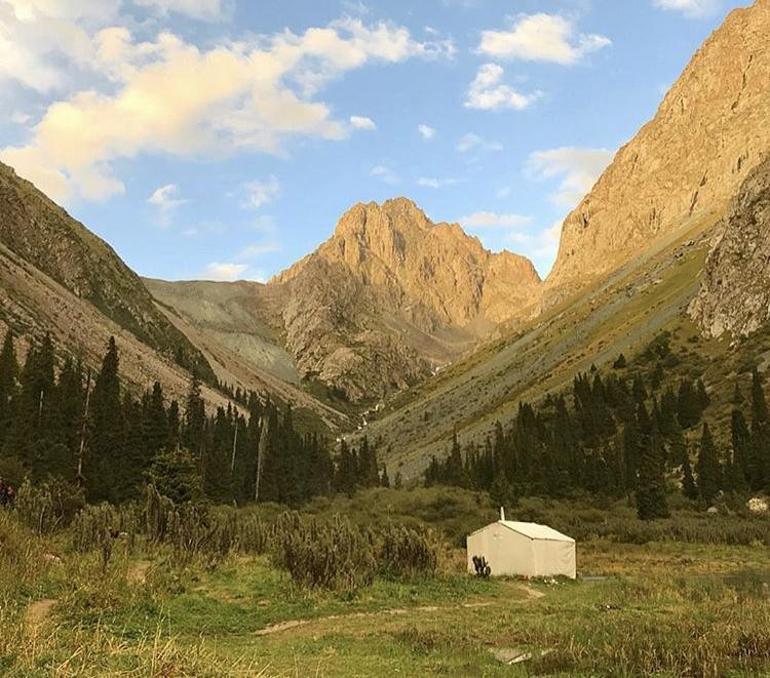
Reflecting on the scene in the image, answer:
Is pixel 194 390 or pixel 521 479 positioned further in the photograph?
pixel 194 390

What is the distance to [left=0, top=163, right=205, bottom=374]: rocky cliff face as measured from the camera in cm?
16512

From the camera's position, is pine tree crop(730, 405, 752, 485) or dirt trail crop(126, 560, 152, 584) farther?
pine tree crop(730, 405, 752, 485)

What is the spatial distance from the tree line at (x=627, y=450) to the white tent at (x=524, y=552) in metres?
24.9

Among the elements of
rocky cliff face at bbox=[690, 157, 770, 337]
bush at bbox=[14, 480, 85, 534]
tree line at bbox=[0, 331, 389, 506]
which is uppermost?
rocky cliff face at bbox=[690, 157, 770, 337]

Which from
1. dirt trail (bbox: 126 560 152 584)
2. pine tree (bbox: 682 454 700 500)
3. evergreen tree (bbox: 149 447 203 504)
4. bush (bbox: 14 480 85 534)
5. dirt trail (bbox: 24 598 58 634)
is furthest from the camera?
pine tree (bbox: 682 454 700 500)

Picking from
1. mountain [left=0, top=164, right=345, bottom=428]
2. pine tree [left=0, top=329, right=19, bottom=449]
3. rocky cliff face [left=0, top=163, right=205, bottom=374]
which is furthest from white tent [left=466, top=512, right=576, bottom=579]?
rocky cliff face [left=0, top=163, right=205, bottom=374]

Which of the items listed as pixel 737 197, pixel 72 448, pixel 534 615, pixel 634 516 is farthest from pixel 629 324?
pixel 534 615

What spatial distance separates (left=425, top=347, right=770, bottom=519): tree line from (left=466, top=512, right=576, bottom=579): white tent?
24.9 meters

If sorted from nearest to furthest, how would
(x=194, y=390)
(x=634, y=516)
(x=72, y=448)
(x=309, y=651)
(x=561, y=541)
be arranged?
(x=309, y=651), (x=561, y=541), (x=634, y=516), (x=72, y=448), (x=194, y=390)

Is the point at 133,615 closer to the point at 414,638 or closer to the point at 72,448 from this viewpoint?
the point at 414,638

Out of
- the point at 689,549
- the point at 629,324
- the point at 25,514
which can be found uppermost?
the point at 629,324

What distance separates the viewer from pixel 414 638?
59.9ft

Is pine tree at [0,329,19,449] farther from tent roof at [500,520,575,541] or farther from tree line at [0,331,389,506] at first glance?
tent roof at [500,520,575,541]

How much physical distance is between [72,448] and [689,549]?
2160 inches
